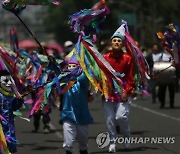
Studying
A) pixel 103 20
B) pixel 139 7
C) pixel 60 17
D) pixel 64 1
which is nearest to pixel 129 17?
pixel 139 7

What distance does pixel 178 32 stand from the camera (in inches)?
656

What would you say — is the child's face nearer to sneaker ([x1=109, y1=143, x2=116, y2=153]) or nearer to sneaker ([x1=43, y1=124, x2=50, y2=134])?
sneaker ([x1=109, y1=143, x2=116, y2=153])

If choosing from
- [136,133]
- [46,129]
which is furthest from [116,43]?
[46,129]

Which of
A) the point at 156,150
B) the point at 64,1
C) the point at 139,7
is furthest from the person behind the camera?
the point at 64,1

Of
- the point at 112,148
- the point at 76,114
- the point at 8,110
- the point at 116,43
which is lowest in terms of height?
the point at 112,148

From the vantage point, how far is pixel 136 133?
1725 cm

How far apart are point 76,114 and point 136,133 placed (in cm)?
449

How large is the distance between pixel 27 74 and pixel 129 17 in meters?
43.7

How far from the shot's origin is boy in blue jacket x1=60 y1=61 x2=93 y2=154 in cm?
1290

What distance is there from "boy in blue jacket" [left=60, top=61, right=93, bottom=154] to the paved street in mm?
1238

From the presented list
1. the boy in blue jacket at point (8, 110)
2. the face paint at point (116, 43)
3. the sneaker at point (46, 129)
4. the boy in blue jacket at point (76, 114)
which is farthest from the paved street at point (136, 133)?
the boy in blue jacket at point (8, 110)

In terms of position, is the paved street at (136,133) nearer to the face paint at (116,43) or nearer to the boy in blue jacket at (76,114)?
the boy in blue jacket at (76,114)

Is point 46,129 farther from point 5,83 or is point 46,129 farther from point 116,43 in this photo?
point 5,83

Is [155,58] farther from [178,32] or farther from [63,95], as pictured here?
[63,95]
